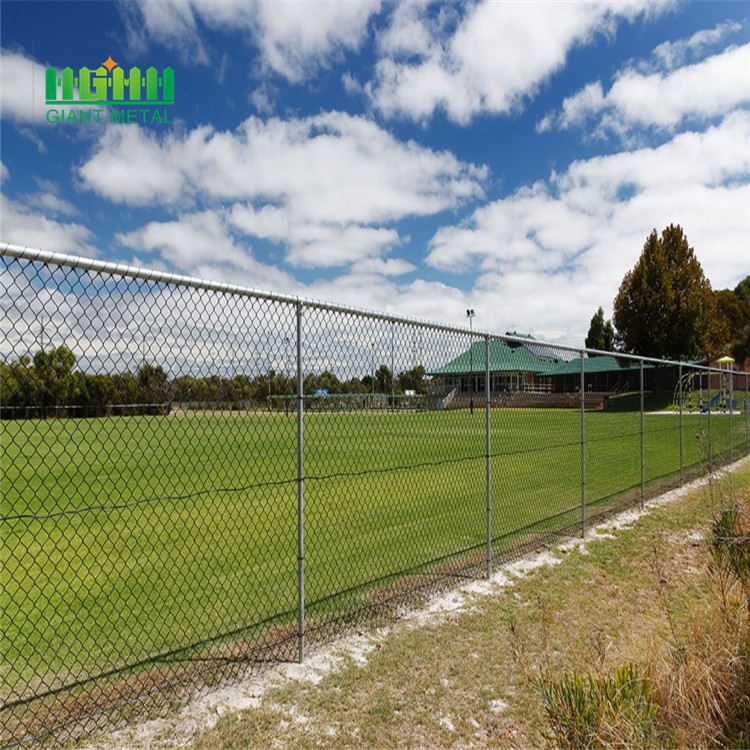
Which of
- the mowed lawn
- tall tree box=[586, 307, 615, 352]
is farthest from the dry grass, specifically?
tall tree box=[586, 307, 615, 352]

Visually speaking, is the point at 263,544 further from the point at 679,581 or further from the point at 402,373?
the point at 679,581

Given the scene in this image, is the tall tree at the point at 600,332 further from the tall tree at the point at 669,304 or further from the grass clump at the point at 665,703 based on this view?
the grass clump at the point at 665,703

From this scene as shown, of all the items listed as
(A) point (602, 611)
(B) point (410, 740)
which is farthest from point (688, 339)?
(B) point (410, 740)

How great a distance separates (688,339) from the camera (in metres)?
37.7

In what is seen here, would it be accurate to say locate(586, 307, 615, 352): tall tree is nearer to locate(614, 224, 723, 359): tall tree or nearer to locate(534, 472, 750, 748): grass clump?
locate(614, 224, 723, 359): tall tree

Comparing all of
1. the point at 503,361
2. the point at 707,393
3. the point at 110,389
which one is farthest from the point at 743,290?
the point at 110,389

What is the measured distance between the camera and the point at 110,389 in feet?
10.8

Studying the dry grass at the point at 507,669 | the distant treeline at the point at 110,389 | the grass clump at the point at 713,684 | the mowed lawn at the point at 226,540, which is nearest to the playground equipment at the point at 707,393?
the mowed lawn at the point at 226,540

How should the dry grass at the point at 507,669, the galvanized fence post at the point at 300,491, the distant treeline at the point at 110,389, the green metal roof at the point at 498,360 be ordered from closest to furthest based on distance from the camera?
the dry grass at the point at 507,669 → the distant treeline at the point at 110,389 → the galvanized fence post at the point at 300,491 → the green metal roof at the point at 498,360

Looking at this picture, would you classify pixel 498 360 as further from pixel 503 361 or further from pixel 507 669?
pixel 507 669

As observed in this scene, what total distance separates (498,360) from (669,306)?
122ft

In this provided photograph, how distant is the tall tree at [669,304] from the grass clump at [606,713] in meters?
40.4

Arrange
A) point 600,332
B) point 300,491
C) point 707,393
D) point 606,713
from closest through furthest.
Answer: point 606,713 < point 300,491 < point 707,393 < point 600,332

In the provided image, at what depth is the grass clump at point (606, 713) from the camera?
2.37 m
